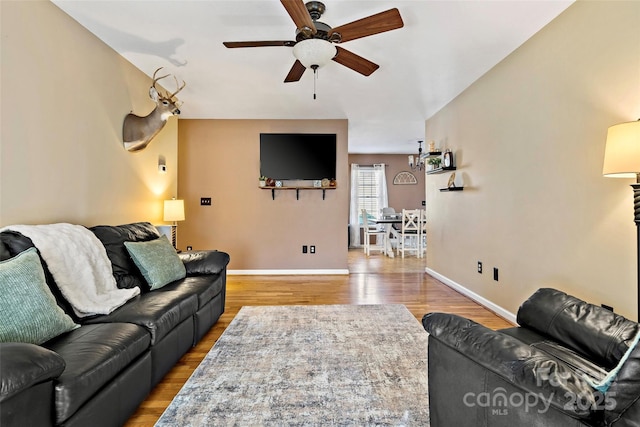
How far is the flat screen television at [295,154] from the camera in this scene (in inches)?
200

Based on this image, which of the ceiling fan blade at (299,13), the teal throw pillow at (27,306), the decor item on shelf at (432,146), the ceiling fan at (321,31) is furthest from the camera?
the decor item on shelf at (432,146)

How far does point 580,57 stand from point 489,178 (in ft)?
4.51

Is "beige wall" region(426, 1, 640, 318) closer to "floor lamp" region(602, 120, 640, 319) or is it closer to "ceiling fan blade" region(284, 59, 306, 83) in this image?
"floor lamp" region(602, 120, 640, 319)

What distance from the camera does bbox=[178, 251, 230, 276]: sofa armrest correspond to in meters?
2.94

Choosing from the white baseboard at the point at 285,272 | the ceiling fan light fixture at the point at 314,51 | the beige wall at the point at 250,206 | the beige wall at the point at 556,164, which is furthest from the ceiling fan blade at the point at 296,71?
the white baseboard at the point at 285,272

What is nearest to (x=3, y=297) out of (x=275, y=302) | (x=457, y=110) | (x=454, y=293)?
(x=275, y=302)

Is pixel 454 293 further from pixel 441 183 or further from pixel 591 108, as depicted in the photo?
pixel 591 108

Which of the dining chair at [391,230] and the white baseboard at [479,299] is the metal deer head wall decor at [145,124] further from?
the dining chair at [391,230]

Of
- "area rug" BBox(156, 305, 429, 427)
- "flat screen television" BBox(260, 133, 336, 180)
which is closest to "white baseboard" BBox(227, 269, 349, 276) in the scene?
"flat screen television" BBox(260, 133, 336, 180)

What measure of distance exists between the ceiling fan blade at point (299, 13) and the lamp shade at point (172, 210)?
282 cm

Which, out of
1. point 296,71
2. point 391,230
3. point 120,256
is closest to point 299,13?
point 296,71

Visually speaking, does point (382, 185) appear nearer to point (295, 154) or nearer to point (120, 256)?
point (295, 154)

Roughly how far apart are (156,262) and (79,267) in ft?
1.94

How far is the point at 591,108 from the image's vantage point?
216 centimetres
